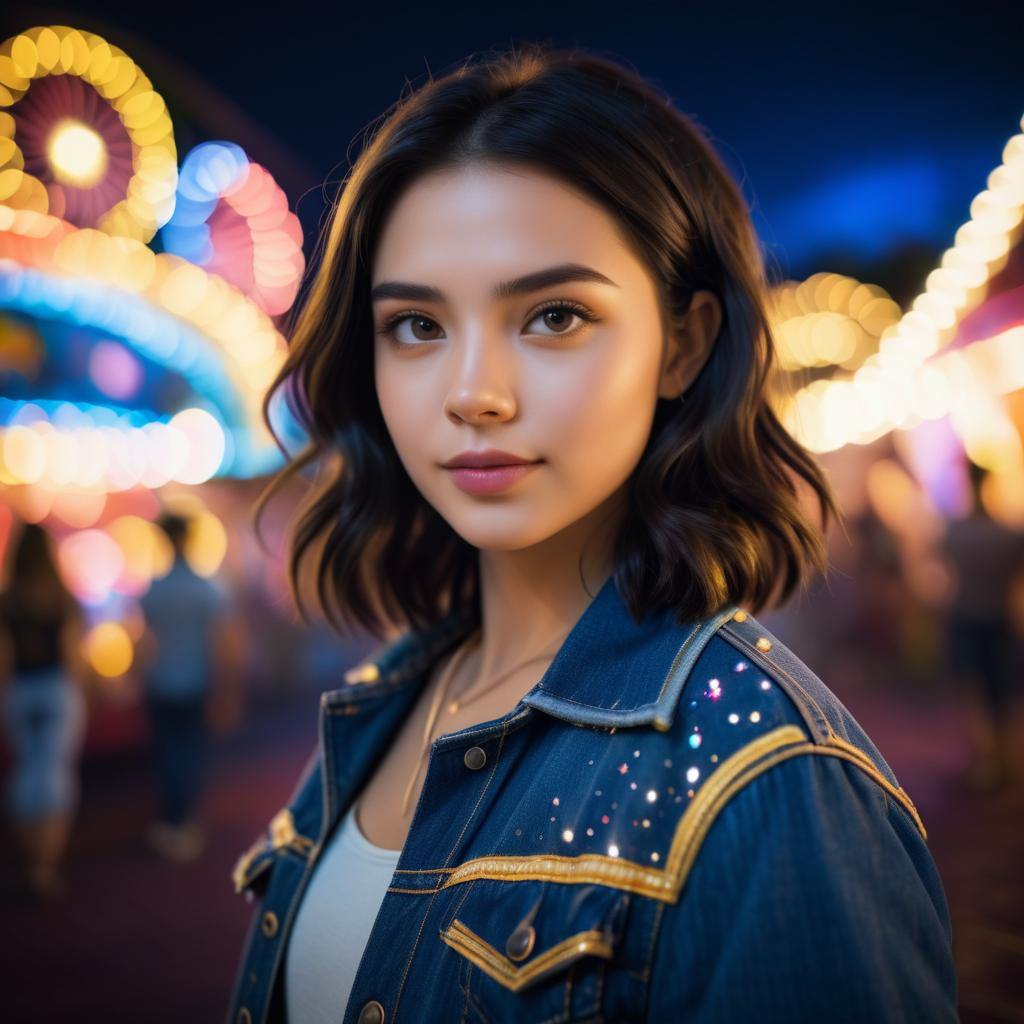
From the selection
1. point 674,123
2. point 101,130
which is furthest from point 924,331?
point 674,123

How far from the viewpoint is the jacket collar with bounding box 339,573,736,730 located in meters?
1.00

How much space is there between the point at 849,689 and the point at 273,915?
7484 millimetres

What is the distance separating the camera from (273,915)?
4.49 ft

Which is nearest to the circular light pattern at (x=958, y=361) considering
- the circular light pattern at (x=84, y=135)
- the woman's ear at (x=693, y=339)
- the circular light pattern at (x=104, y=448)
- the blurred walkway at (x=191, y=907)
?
the blurred walkway at (x=191, y=907)

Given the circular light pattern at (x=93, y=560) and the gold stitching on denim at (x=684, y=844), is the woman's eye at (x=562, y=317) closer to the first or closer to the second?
the gold stitching on denim at (x=684, y=844)

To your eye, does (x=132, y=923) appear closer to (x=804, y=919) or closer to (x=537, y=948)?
(x=537, y=948)

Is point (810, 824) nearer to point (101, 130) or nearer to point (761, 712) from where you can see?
point (761, 712)

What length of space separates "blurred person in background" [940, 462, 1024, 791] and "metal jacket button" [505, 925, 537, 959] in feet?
15.8

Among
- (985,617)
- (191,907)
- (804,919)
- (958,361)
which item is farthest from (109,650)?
(958,361)

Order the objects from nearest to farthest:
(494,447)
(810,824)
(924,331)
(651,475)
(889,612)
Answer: (810,824) → (494,447) → (651,475) → (924,331) → (889,612)

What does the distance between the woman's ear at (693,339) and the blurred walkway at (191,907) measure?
2.72 m

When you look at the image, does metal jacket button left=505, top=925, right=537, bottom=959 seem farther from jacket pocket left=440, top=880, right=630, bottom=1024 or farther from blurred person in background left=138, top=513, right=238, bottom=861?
blurred person in background left=138, top=513, right=238, bottom=861

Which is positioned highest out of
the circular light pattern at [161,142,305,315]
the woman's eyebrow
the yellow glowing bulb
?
the circular light pattern at [161,142,305,315]

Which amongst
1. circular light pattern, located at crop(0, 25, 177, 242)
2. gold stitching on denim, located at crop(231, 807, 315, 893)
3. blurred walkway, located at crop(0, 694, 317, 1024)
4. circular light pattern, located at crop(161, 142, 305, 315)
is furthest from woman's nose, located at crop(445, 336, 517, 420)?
circular light pattern, located at crop(161, 142, 305, 315)
